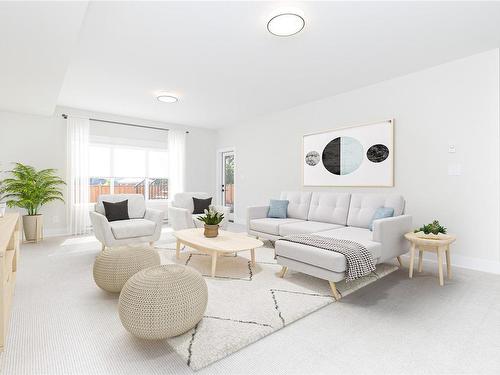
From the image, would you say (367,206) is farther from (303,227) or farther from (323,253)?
(323,253)

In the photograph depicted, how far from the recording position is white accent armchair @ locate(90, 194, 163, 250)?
377 centimetres

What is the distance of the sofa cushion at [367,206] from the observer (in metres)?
3.56

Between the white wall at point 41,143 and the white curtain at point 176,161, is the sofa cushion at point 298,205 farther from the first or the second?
the white wall at point 41,143

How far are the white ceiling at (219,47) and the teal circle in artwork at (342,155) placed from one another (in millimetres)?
849

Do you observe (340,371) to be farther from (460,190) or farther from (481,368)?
(460,190)

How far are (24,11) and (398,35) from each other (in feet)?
11.0

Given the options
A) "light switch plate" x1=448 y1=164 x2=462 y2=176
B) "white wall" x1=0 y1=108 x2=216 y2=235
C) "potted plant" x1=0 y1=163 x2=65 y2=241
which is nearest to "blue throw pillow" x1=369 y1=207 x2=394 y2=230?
"light switch plate" x1=448 y1=164 x2=462 y2=176

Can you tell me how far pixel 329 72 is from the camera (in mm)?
3791

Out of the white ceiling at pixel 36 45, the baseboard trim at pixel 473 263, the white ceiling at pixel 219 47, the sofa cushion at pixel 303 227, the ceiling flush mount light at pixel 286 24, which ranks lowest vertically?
the baseboard trim at pixel 473 263

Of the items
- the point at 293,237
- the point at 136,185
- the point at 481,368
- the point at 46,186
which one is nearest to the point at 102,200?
the point at 46,186

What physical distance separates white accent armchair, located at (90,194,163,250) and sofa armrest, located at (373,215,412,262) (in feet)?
10.1

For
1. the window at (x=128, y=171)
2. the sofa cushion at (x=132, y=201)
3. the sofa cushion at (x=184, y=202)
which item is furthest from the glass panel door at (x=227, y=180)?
the sofa cushion at (x=132, y=201)

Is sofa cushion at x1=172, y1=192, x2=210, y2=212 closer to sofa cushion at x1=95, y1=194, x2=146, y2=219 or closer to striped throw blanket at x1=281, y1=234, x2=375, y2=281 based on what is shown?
sofa cushion at x1=95, y1=194, x2=146, y2=219

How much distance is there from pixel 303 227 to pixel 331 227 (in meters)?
0.40
